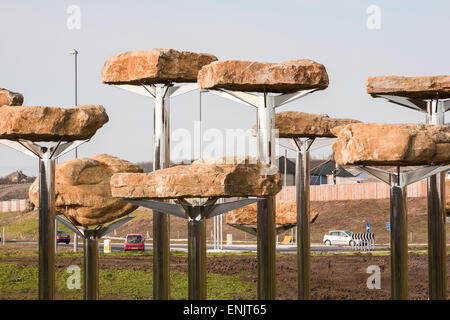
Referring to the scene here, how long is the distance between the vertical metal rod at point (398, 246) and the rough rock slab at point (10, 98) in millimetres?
9575

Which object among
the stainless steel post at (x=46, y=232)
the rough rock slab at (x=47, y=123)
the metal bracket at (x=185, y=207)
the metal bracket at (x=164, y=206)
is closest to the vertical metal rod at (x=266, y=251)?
the metal bracket at (x=185, y=207)

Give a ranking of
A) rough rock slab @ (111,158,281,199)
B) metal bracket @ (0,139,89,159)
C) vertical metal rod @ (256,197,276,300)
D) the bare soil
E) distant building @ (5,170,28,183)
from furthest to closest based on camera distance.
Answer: distant building @ (5,170,28,183) < the bare soil < metal bracket @ (0,139,89,159) < vertical metal rod @ (256,197,276,300) < rough rock slab @ (111,158,281,199)

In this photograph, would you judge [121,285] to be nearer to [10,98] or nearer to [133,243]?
[10,98]

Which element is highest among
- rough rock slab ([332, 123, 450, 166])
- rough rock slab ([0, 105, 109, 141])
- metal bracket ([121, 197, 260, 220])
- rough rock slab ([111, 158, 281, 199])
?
rough rock slab ([0, 105, 109, 141])

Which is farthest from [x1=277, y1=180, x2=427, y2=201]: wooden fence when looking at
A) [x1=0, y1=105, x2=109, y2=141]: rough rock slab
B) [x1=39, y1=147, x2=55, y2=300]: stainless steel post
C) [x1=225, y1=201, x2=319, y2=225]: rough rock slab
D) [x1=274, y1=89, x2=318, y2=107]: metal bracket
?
[x1=274, y1=89, x2=318, y2=107]: metal bracket

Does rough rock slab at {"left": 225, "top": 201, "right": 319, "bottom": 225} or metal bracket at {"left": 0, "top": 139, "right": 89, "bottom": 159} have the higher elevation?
metal bracket at {"left": 0, "top": 139, "right": 89, "bottom": 159}

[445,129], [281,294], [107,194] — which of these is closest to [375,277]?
[281,294]

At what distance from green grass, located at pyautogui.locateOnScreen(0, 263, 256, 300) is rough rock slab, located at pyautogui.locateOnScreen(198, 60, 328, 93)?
480 inches

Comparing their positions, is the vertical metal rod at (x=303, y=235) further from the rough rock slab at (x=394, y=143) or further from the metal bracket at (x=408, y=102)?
the rough rock slab at (x=394, y=143)

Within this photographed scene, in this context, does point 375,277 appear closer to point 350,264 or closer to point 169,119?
point 350,264

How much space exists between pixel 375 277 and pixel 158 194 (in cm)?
1675

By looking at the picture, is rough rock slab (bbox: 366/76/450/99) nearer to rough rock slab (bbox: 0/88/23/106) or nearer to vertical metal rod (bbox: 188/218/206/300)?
vertical metal rod (bbox: 188/218/206/300)

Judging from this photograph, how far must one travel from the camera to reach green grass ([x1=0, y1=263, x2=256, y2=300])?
28766mm

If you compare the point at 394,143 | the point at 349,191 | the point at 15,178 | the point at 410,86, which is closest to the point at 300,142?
the point at 410,86
